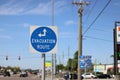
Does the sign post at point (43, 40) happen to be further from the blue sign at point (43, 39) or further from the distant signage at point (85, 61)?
the distant signage at point (85, 61)

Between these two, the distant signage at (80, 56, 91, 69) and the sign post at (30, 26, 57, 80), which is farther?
the distant signage at (80, 56, 91, 69)

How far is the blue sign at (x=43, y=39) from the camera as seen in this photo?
32.2ft

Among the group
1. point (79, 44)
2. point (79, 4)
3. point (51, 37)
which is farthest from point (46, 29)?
point (79, 4)

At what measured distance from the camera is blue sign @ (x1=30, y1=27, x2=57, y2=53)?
981cm

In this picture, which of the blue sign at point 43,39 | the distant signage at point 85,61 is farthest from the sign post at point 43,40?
the distant signage at point 85,61

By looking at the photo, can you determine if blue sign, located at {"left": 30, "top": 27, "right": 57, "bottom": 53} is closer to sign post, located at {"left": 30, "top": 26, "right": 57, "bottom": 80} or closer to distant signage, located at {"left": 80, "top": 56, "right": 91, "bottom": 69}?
sign post, located at {"left": 30, "top": 26, "right": 57, "bottom": 80}

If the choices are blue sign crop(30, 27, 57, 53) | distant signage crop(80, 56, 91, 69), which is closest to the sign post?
blue sign crop(30, 27, 57, 53)

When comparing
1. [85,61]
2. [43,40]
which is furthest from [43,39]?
[85,61]

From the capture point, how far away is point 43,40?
9852 millimetres

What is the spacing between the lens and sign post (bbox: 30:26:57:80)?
386 inches

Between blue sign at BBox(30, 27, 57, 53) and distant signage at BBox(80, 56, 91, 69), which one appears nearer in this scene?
blue sign at BBox(30, 27, 57, 53)

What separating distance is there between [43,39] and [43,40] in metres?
0.04

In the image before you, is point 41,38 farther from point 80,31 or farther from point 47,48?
point 80,31

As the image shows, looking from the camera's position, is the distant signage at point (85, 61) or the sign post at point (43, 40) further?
the distant signage at point (85, 61)
